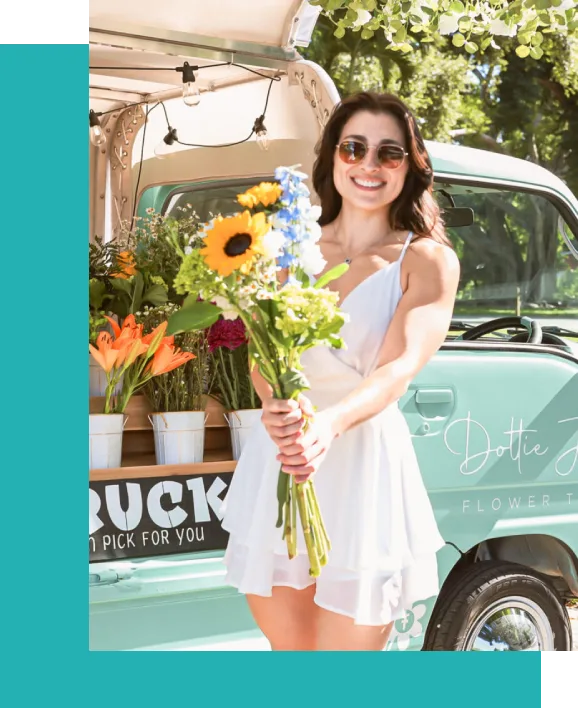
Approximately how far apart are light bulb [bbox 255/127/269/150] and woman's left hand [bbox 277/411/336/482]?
1.33 meters

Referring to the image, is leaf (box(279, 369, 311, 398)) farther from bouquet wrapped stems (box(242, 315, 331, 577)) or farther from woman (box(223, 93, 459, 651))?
woman (box(223, 93, 459, 651))

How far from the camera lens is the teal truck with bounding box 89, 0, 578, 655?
9.55 ft

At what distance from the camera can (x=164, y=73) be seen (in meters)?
4.11

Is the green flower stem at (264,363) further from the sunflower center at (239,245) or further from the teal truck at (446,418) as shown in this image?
the teal truck at (446,418)

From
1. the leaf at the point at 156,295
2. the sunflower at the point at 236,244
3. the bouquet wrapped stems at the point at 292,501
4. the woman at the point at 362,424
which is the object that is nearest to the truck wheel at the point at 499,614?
the woman at the point at 362,424

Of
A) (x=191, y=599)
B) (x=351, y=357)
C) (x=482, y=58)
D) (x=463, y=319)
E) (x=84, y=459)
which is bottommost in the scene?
(x=191, y=599)

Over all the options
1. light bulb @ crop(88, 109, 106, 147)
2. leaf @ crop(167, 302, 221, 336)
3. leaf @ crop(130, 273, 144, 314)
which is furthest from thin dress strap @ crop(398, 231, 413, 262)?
light bulb @ crop(88, 109, 106, 147)

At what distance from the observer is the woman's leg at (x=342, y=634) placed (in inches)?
114

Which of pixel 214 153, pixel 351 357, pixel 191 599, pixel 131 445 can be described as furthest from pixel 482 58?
pixel 191 599

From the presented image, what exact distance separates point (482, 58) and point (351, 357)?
5.51ft

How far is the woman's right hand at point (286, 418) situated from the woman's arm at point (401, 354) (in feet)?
0.05

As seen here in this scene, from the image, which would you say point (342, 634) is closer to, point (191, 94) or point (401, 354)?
point (401, 354)

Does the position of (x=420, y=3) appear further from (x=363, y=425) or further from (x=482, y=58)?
(x=363, y=425)

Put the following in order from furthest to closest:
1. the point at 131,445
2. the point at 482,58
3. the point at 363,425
→ the point at 482,58, the point at 131,445, the point at 363,425
